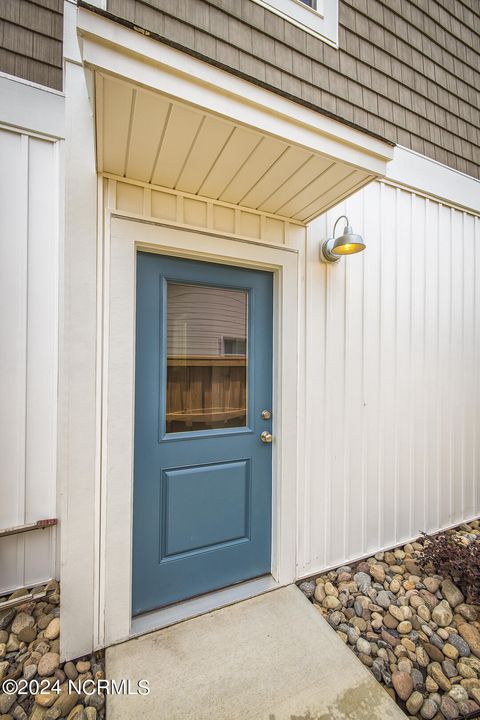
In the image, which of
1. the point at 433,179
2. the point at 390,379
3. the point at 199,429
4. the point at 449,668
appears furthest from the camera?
the point at 433,179

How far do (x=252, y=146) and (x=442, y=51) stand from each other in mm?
2751

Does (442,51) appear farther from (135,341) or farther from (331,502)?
(331,502)

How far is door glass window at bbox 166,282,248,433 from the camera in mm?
1730

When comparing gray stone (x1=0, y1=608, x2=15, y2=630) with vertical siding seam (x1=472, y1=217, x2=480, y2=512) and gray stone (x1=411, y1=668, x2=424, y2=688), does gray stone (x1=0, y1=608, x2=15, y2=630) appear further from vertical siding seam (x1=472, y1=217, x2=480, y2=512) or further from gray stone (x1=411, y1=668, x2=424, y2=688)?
vertical siding seam (x1=472, y1=217, x2=480, y2=512)

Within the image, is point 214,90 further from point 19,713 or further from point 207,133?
point 19,713

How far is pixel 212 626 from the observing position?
1604mm

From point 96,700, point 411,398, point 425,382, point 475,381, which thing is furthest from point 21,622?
point 475,381

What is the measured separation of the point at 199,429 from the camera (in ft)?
5.88

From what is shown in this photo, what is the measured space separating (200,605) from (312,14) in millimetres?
3663

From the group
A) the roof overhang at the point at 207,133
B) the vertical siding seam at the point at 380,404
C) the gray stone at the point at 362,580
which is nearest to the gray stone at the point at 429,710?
the gray stone at the point at 362,580

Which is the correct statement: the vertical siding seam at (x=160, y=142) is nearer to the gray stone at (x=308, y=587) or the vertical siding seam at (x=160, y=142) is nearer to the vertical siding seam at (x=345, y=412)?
the vertical siding seam at (x=345, y=412)

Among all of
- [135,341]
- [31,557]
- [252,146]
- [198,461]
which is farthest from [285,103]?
[31,557]

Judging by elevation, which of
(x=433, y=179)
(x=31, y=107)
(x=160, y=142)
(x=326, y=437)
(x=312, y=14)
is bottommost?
(x=326, y=437)

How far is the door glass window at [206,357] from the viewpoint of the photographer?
173cm
